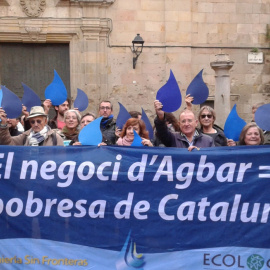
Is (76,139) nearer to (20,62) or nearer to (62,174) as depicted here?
(62,174)

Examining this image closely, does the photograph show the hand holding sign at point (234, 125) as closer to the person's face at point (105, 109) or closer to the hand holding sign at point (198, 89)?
the hand holding sign at point (198, 89)

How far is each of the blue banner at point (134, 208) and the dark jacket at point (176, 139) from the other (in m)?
0.46

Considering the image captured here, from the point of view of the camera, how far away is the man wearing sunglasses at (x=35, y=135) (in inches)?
267

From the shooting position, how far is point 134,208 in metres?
6.37

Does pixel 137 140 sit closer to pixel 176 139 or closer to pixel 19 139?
pixel 176 139

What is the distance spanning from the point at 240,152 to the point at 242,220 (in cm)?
63

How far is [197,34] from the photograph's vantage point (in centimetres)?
1497

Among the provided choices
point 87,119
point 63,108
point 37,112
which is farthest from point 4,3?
point 37,112

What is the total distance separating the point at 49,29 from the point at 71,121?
23.6 ft

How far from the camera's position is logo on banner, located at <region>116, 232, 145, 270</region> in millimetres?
6203

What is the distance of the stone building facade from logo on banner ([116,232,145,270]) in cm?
820

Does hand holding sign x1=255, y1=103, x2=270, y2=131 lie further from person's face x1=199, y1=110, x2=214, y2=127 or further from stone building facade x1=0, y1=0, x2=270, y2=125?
stone building facade x1=0, y1=0, x2=270, y2=125

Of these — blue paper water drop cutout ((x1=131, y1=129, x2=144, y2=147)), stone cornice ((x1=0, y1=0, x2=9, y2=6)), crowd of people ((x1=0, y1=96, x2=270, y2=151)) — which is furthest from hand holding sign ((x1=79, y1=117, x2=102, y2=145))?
stone cornice ((x1=0, y1=0, x2=9, y2=6))

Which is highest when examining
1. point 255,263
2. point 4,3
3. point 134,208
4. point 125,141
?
point 4,3
